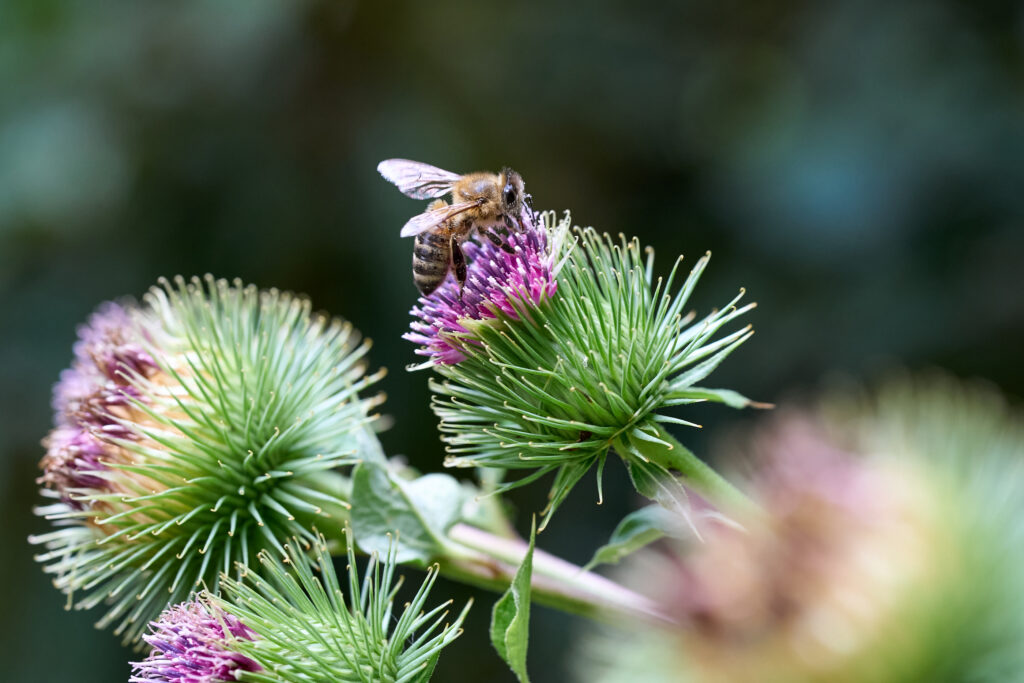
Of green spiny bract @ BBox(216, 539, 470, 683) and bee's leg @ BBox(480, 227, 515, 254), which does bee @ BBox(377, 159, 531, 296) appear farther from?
green spiny bract @ BBox(216, 539, 470, 683)

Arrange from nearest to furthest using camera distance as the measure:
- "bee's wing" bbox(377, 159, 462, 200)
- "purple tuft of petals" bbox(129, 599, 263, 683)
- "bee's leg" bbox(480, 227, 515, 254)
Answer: "purple tuft of petals" bbox(129, 599, 263, 683), "bee's leg" bbox(480, 227, 515, 254), "bee's wing" bbox(377, 159, 462, 200)

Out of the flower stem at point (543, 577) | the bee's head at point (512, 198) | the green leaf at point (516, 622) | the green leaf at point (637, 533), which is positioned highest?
the bee's head at point (512, 198)

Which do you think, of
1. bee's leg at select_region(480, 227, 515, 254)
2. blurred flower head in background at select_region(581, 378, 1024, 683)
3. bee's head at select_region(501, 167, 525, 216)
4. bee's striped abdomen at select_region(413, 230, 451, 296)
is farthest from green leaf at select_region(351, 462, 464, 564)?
blurred flower head in background at select_region(581, 378, 1024, 683)

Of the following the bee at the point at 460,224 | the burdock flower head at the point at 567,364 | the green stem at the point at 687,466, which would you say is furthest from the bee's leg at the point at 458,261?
the green stem at the point at 687,466

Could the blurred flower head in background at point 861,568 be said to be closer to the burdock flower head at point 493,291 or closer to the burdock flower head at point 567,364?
the burdock flower head at point 567,364

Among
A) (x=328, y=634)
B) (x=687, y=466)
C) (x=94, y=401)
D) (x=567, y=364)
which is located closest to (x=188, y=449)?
(x=94, y=401)

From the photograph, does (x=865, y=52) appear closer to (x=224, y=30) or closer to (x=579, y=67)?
(x=579, y=67)

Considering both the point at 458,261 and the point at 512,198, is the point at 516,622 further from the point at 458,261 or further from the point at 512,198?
the point at 512,198

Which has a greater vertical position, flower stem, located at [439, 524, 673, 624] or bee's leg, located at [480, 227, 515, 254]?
bee's leg, located at [480, 227, 515, 254]
